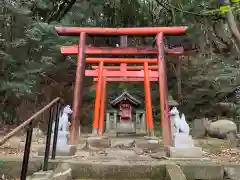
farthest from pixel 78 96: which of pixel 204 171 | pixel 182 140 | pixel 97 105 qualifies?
pixel 204 171

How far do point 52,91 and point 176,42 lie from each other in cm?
880

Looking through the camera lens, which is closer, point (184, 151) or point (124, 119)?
point (184, 151)

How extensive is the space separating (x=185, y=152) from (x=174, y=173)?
1.36 m

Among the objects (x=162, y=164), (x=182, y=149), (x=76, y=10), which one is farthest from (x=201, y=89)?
(x=162, y=164)

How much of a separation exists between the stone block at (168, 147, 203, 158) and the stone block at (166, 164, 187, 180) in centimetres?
90

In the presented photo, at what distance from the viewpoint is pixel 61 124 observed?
15.8 ft

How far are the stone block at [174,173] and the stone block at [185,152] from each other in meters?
0.90

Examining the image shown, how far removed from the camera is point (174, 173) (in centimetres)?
326

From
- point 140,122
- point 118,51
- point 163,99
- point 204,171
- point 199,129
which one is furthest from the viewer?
point 140,122

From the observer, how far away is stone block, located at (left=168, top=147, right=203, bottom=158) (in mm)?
4500

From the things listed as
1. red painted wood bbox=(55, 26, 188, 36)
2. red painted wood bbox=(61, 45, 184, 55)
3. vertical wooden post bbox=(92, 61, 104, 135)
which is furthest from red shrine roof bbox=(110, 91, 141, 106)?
red painted wood bbox=(55, 26, 188, 36)

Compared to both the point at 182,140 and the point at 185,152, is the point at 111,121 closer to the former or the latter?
the point at 182,140

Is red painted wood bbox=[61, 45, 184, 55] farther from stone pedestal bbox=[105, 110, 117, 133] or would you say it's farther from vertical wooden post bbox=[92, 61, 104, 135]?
stone pedestal bbox=[105, 110, 117, 133]

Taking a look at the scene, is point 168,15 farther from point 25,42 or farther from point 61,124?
point 61,124
